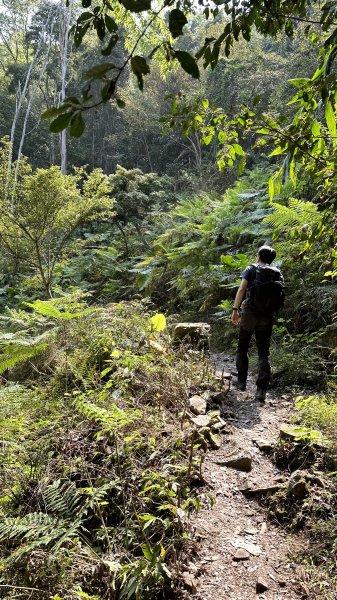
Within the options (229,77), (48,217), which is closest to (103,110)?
(229,77)

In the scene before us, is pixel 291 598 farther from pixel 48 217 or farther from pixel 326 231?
pixel 48 217

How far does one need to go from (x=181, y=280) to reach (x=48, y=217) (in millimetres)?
3162

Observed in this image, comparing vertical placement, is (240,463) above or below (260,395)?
above

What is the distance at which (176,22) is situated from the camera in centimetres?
95

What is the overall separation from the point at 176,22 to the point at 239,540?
2617mm

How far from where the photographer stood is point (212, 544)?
2.38 meters

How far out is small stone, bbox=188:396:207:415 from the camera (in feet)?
12.1

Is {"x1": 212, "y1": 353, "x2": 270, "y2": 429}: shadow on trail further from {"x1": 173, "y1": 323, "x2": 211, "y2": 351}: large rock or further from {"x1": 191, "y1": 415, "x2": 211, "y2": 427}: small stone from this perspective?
{"x1": 173, "y1": 323, "x2": 211, "y2": 351}: large rock

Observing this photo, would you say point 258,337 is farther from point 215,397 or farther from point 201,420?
point 201,420

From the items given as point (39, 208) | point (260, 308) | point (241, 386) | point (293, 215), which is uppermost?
point (293, 215)

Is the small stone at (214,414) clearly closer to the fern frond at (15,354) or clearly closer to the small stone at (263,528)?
the small stone at (263,528)

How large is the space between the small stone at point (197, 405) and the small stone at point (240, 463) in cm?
60

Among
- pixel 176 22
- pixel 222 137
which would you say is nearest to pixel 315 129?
pixel 222 137

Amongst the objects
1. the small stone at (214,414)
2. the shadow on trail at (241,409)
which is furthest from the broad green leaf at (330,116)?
the shadow on trail at (241,409)
